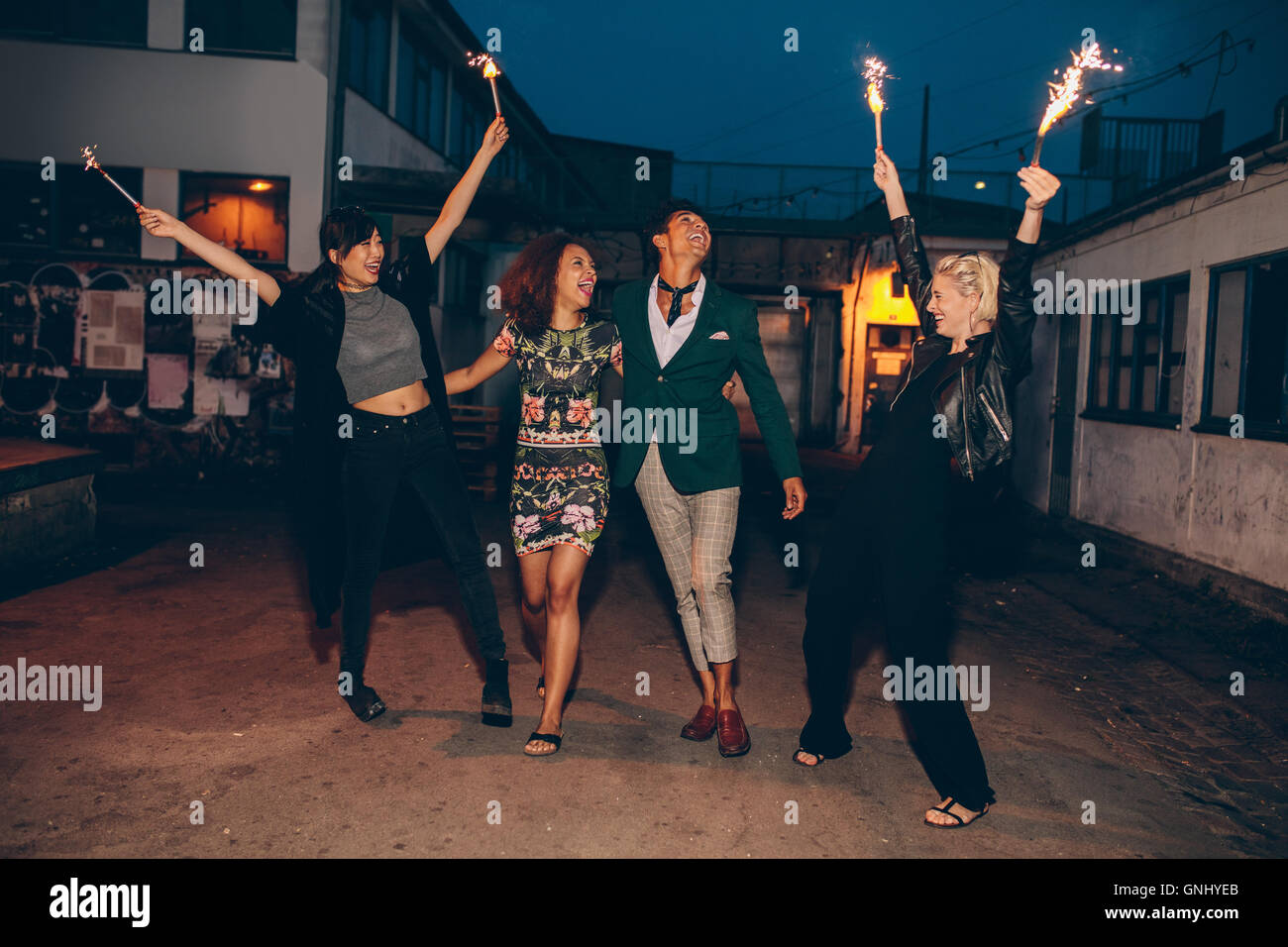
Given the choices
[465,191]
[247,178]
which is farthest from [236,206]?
[465,191]

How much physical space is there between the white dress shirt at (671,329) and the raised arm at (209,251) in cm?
161

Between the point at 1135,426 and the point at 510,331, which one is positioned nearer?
the point at 510,331

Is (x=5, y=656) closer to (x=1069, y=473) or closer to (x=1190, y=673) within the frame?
(x=1190, y=673)

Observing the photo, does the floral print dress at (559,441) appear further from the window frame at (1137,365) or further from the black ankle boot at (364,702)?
the window frame at (1137,365)

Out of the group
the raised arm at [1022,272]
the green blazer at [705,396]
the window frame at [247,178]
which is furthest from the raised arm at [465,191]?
the window frame at [247,178]

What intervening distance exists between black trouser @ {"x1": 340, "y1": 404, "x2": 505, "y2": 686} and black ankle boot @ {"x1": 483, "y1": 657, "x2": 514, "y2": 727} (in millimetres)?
63

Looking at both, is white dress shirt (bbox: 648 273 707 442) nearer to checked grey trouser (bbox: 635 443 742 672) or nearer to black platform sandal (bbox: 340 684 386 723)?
checked grey trouser (bbox: 635 443 742 672)

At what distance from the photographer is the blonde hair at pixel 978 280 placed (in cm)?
365

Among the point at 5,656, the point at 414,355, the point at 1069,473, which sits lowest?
the point at 5,656

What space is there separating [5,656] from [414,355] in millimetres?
3119

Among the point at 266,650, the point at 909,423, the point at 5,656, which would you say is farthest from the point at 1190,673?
the point at 5,656

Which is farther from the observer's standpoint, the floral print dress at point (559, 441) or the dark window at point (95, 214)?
the dark window at point (95, 214)

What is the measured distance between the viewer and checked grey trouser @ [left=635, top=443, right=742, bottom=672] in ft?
13.9

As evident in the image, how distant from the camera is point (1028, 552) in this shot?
10.6 meters
